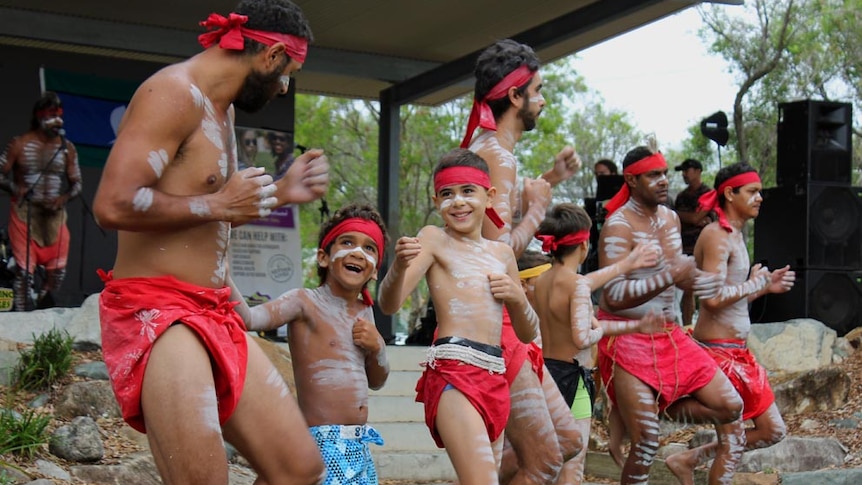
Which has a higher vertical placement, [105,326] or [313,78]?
[313,78]

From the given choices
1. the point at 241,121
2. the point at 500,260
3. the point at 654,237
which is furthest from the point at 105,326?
the point at 241,121

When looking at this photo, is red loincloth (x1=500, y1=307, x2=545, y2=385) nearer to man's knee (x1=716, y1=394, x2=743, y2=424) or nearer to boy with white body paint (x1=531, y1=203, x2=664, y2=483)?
boy with white body paint (x1=531, y1=203, x2=664, y2=483)

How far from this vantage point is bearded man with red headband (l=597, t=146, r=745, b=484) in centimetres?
595

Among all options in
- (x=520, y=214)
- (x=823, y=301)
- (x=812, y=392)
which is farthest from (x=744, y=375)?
(x=823, y=301)

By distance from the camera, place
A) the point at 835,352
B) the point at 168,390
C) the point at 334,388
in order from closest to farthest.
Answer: the point at 168,390 → the point at 334,388 → the point at 835,352

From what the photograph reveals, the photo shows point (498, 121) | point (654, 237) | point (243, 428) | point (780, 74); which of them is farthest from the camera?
point (780, 74)

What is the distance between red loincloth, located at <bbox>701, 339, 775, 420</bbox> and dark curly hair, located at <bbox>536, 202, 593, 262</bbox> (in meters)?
1.35

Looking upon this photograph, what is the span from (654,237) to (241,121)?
1015 centimetres

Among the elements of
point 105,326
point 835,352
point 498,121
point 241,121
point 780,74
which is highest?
point 780,74

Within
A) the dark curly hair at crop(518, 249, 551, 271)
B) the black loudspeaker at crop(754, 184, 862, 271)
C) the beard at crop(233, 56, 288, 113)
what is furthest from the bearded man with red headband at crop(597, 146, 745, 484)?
the black loudspeaker at crop(754, 184, 862, 271)

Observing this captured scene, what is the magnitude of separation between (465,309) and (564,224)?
139cm

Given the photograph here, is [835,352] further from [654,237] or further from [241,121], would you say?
[241,121]

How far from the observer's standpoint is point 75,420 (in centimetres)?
630

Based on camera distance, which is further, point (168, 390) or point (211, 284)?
point (211, 284)
